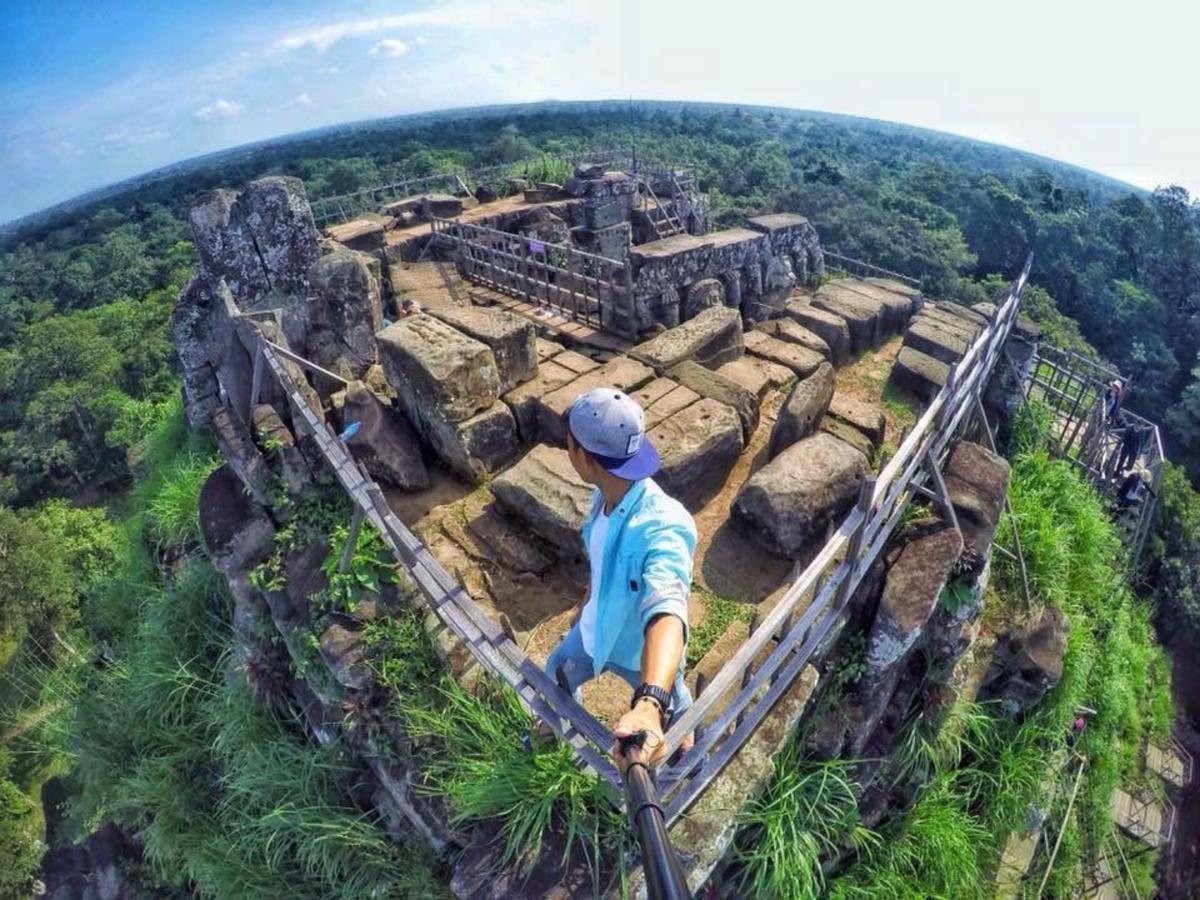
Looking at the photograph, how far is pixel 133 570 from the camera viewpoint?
24.4 ft

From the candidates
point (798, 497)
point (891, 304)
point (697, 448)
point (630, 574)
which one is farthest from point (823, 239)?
point (630, 574)

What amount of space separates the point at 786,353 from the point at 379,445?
450 cm

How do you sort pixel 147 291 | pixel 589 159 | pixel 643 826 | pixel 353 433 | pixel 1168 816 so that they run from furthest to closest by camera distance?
pixel 147 291
pixel 589 159
pixel 1168 816
pixel 353 433
pixel 643 826

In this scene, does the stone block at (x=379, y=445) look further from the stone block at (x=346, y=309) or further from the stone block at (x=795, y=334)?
the stone block at (x=795, y=334)

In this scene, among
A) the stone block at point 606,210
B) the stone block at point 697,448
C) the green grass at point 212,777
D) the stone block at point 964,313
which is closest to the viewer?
the green grass at point 212,777

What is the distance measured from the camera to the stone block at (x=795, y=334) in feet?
24.2

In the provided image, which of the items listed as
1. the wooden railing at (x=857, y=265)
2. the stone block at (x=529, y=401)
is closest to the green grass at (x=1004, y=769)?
the stone block at (x=529, y=401)

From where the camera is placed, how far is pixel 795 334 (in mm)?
7488

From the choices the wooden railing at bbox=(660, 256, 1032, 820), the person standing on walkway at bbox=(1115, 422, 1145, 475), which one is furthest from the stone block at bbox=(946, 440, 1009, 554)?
the person standing on walkway at bbox=(1115, 422, 1145, 475)

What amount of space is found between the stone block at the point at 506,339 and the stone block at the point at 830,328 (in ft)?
12.4

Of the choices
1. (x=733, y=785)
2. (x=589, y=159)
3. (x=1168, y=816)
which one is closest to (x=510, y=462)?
(x=733, y=785)

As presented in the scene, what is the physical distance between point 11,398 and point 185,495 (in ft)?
98.9

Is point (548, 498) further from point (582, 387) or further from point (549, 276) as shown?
point (549, 276)

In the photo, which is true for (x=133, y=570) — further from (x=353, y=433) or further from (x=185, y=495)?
(x=353, y=433)
